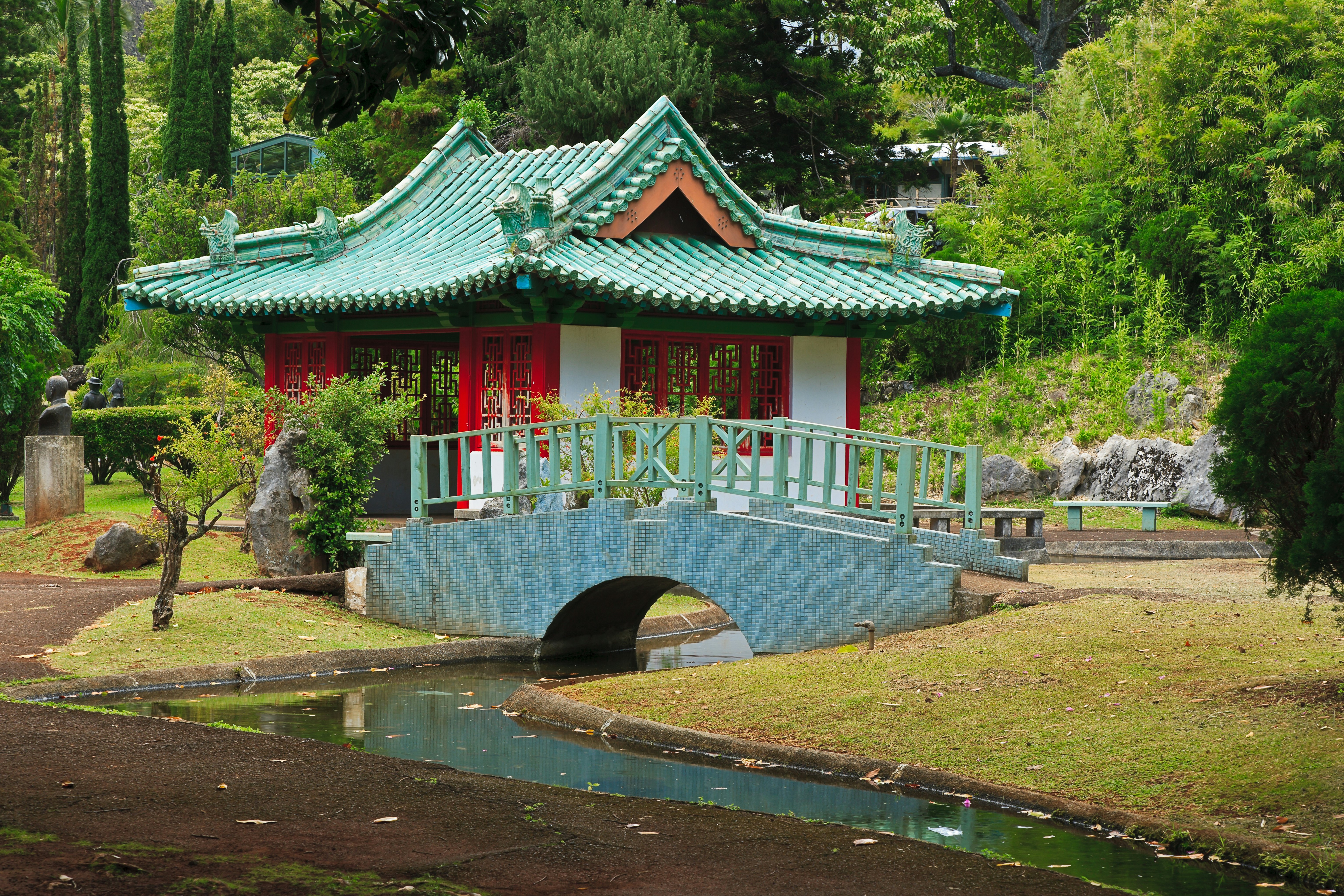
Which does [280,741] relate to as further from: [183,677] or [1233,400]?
[1233,400]

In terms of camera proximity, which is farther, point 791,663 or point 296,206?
point 296,206

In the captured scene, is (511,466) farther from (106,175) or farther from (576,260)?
(106,175)

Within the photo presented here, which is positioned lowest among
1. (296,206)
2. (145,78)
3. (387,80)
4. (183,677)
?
(183,677)

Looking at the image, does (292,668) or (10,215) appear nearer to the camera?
(292,668)

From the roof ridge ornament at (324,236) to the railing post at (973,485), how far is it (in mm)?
10737

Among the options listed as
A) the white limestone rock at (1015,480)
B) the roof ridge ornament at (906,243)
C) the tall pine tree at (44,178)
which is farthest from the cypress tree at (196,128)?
the roof ridge ornament at (906,243)

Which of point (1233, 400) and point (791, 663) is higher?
point (1233, 400)

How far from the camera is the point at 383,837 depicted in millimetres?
6297

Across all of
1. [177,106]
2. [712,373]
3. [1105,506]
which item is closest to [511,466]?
[712,373]

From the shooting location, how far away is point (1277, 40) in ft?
89.8

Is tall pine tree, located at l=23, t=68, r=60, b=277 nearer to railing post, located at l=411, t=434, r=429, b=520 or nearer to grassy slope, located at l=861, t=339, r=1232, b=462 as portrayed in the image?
grassy slope, located at l=861, t=339, r=1232, b=462

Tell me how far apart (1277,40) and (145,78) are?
4050 centimetres

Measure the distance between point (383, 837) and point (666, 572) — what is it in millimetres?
6434

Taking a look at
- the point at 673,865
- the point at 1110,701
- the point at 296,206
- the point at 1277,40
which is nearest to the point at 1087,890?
the point at 673,865
